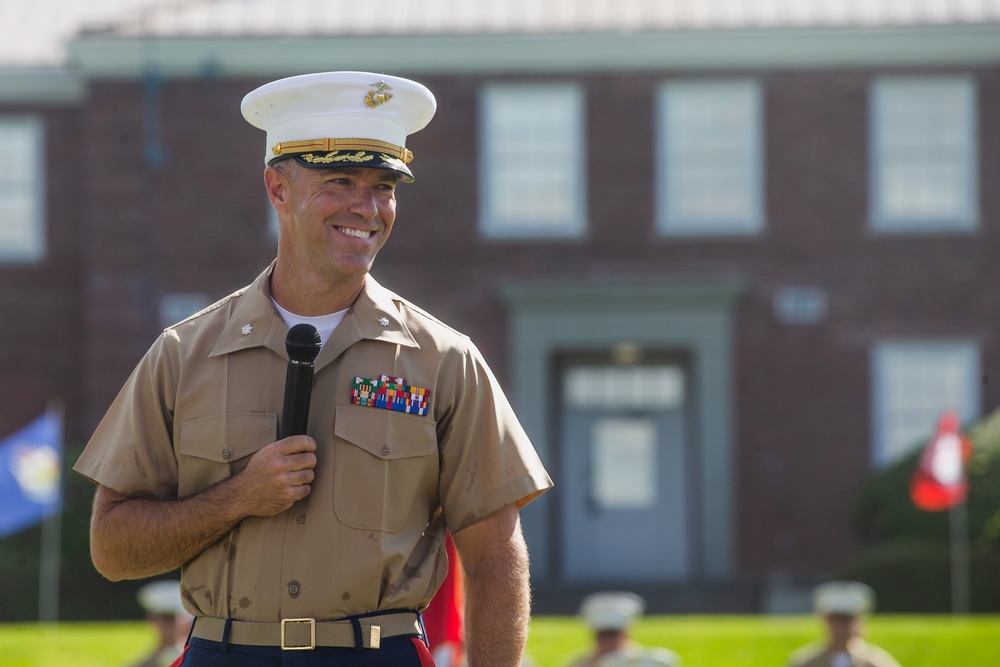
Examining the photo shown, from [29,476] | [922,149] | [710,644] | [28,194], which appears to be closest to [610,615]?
[710,644]

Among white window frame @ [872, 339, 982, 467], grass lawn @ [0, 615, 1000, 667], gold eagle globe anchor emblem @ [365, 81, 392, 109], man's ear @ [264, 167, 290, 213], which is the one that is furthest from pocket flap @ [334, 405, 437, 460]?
white window frame @ [872, 339, 982, 467]

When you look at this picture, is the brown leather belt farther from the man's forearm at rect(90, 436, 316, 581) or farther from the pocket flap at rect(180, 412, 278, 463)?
the pocket flap at rect(180, 412, 278, 463)

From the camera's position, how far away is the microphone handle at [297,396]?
3.51 m

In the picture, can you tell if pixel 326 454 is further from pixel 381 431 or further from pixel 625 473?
pixel 625 473

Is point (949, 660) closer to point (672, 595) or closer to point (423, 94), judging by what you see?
point (672, 595)

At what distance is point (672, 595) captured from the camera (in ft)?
67.2

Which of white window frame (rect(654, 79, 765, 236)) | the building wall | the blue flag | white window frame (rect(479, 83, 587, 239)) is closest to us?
the blue flag

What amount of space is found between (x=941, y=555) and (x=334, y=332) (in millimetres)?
15685

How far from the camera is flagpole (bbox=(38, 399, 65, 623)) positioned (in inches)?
743

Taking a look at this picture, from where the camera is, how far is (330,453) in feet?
11.9

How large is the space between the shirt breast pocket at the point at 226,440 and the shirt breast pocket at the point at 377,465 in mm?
167

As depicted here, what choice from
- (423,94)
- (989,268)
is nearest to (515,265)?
(989,268)

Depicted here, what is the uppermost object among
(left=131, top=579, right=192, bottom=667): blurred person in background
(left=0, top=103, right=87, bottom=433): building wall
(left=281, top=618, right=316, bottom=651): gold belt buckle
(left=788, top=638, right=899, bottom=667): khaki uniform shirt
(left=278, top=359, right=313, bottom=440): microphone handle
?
(left=0, top=103, right=87, bottom=433): building wall

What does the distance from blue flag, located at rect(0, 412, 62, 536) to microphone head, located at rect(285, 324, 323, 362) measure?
13.8 metres
